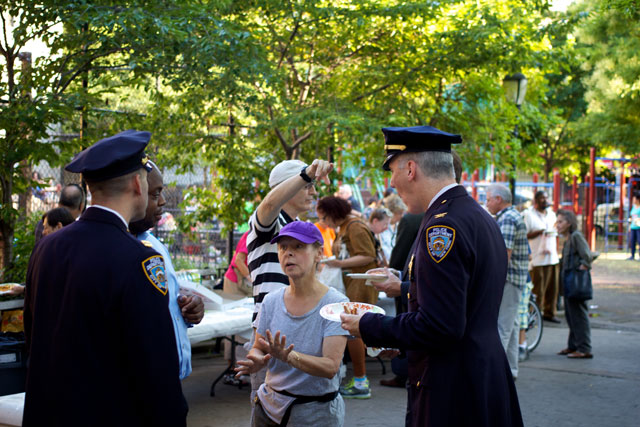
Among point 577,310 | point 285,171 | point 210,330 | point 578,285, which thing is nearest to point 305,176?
point 285,171

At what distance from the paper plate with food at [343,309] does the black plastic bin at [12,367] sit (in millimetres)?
2857

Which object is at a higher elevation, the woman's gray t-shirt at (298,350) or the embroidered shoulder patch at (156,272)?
the embroidered shoulder patch at (156,272)

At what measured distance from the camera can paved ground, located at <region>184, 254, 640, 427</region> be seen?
22.1 ft

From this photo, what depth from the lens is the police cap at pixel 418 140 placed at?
307 cm

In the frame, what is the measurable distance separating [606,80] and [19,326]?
24.2 metres

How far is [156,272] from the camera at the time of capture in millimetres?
2375

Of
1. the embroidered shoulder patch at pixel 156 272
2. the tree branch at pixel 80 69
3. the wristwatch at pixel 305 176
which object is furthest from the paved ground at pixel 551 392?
the embroidered shoulder patch at pixel 156 272

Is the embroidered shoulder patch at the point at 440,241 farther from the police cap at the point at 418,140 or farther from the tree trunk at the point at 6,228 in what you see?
the tree trunk at the point at 6,228

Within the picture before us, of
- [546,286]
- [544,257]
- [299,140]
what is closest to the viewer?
[299,140]

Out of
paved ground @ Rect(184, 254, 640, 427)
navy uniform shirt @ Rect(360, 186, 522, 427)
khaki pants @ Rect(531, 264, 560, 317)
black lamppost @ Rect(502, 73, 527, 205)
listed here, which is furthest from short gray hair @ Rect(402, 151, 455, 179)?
black lamppost @ Rect(502, 73, 527, 205)

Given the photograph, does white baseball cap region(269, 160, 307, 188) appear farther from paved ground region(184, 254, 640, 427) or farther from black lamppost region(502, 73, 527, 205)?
black lamppost region(502, 73, 527, 205)

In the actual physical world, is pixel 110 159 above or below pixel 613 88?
below

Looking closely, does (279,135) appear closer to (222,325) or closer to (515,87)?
(222,325)

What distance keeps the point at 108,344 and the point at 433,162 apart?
156 centimetres
